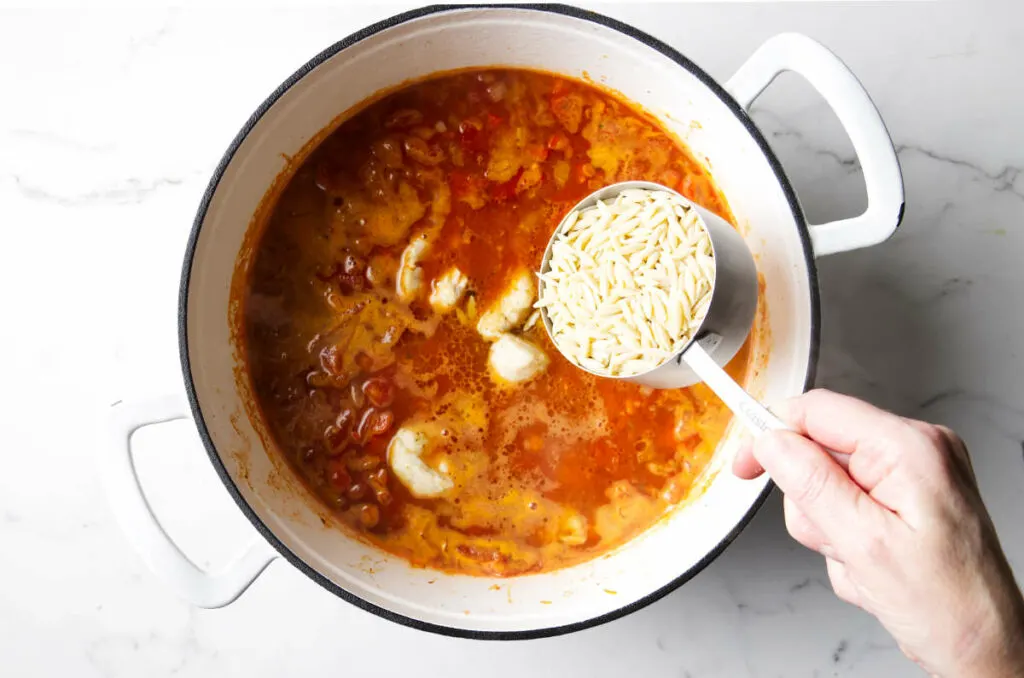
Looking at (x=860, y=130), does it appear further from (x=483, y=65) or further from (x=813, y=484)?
(x=483, y=65)

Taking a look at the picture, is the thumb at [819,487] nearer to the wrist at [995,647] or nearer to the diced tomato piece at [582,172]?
the wrist at [995,647]

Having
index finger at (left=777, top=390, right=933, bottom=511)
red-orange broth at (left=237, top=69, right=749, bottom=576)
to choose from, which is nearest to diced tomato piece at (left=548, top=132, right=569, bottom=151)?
red-orange broth at (left=237, top=69, right=749, bottom=576)

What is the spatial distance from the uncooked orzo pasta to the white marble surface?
42 cm

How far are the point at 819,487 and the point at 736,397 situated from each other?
0.78 ft

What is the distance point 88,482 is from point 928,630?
172cm

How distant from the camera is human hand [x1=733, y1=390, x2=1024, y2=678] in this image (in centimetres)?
114

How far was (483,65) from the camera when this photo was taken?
1.78 metres

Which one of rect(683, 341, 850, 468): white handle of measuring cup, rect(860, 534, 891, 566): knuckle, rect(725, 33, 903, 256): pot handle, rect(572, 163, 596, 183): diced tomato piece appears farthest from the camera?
rect(572, 163, 596, 183): diced tomato piece

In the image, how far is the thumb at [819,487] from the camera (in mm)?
1146

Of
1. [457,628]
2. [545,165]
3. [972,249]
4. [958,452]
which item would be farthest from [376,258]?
[972,249]

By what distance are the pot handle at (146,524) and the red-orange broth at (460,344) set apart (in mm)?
311

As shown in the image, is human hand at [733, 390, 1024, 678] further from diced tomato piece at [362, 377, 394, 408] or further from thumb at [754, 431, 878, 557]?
diced tomato piece at [362, 377, 394, 408]

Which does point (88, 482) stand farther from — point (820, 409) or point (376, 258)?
point (820, 409)

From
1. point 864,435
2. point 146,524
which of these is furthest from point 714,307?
point 146,524
